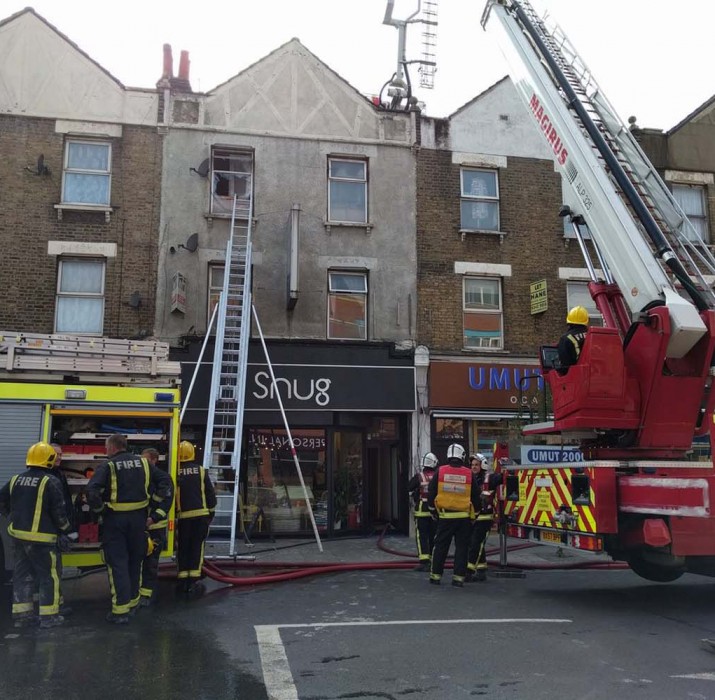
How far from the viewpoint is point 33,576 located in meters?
6.44

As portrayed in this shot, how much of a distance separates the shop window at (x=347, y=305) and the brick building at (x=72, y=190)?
348 centimetres

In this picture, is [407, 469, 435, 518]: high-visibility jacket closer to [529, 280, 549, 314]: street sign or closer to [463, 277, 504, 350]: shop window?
[463, 277, 504, 350]: shop window

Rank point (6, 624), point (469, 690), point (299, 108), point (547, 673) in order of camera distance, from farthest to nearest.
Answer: point (299, 108)
point (6, 624)
point (547, 673)
point (469, 690)

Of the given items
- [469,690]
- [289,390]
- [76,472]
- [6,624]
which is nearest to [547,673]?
[469,690]

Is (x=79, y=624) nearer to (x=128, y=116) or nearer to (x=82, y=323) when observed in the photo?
(x=82, y=323)

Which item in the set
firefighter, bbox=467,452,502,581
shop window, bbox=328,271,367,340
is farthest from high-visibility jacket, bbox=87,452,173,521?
shop window, bbox=328,271,367,340

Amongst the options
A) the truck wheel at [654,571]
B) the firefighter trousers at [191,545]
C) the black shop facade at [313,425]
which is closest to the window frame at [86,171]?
the black shop facade at [313,425]

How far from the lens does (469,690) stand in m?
4.64

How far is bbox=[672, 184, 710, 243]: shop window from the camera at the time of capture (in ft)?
53.4

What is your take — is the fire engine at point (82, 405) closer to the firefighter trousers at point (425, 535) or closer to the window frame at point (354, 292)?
the firefighter trousers at point (425, 535)

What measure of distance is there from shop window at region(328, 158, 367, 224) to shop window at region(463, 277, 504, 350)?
8.77 feet

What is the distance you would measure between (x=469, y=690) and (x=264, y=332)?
9918 millimetres

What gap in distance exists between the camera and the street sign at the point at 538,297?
48.2 ft

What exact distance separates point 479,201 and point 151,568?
35.3 ft
